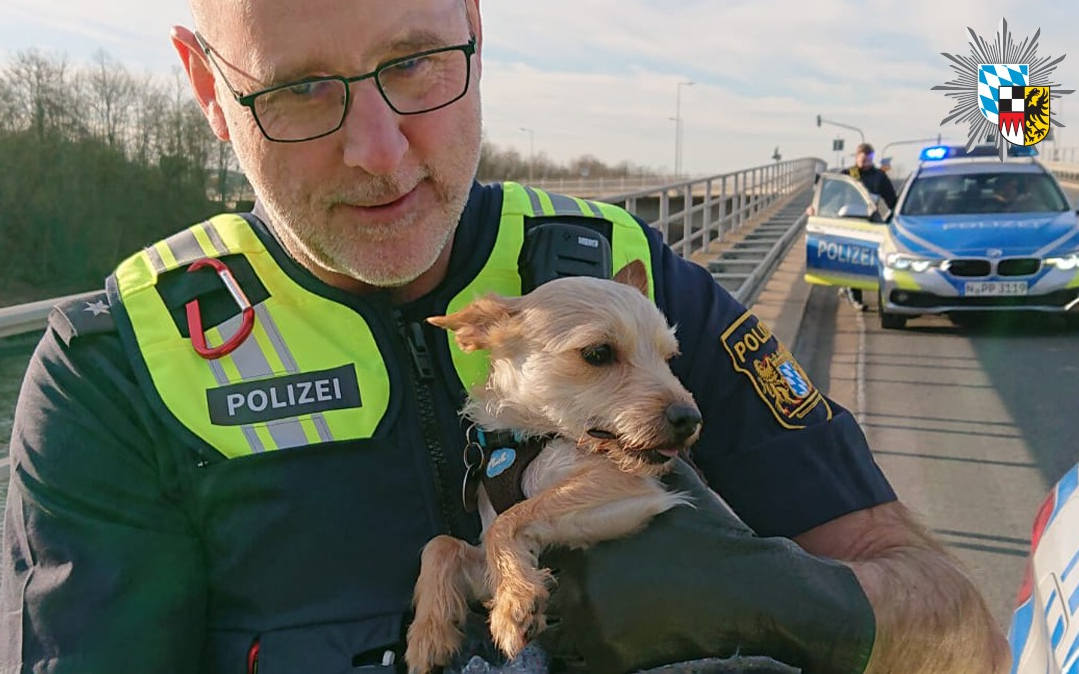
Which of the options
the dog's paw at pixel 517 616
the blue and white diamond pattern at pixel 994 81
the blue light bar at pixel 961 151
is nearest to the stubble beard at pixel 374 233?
the dog's paw at pixel 517 616

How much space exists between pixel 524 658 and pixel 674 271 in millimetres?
1079

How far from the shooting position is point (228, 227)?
2.25m

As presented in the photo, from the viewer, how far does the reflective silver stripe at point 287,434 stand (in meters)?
1.93

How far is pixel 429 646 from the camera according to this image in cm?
180

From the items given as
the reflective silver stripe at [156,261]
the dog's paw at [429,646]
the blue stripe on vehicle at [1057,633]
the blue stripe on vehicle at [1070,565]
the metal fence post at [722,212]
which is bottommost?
the metal fence post at [722,212]

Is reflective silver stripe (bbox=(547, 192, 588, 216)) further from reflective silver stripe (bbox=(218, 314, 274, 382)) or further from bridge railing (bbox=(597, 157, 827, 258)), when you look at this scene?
bridge railing (bbox=(597, 157, 827, 258))

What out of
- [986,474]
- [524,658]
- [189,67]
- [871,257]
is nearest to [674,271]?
[524,658]

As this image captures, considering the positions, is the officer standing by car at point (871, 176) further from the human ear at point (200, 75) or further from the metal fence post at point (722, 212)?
the human ear at point (200, 75)

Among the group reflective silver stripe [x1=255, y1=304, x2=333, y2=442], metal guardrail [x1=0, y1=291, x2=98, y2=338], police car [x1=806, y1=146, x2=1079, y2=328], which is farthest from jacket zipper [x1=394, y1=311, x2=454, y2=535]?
police car [x1=806, y1=146, x2=1079, y2=328]

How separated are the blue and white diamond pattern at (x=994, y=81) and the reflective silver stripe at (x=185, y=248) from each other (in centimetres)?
1330

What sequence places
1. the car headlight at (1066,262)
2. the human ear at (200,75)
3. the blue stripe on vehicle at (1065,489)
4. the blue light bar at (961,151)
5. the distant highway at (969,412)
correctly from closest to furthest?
the human ear at (200,75), the blue stripe on vehicle at (1065,489), the distant highway at (969,412), the car headlight at (1066,262), the blue light bar at (961,151)

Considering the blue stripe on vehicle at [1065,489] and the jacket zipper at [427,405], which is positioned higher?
the jacket zipper at [427,405]

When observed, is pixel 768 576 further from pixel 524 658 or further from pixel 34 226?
pixel 34 226

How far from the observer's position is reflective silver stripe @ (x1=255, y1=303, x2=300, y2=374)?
6.60 feet
